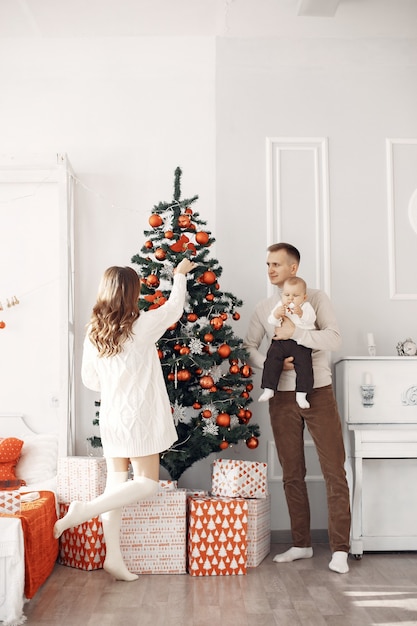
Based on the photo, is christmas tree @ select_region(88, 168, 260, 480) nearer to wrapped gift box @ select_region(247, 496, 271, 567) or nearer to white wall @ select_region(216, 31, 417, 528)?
wrapped gift box @ select_region(247, 496, 271, 567)

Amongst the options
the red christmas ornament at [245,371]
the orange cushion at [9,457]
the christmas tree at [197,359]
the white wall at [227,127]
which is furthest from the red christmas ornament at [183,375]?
the orange cushion at [9,457]

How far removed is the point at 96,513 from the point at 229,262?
1866 millimetres

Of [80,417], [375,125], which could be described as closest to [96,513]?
[80,417]

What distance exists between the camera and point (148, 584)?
3.42 meters

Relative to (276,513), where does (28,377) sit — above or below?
above

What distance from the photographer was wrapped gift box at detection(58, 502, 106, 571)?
12.0 ft

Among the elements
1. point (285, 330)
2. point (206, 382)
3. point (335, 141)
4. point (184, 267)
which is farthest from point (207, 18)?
point (206, 382)

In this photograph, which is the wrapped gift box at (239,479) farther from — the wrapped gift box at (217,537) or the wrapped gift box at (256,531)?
the wrapped gift box at (217,537)

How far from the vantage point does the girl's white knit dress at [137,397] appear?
11.1ft

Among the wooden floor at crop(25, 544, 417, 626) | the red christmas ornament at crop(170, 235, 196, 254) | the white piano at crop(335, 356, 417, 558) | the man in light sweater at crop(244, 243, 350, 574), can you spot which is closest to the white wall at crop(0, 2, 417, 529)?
the white piano at crop(335, 356, 417, 558)

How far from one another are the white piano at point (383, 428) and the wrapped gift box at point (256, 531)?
0.52 meters

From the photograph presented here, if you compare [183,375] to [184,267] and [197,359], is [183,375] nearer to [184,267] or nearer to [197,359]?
[197,359]

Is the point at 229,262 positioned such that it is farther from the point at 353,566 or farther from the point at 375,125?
the point at 353,566

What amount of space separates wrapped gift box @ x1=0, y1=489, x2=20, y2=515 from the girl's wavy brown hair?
28.4 inches
